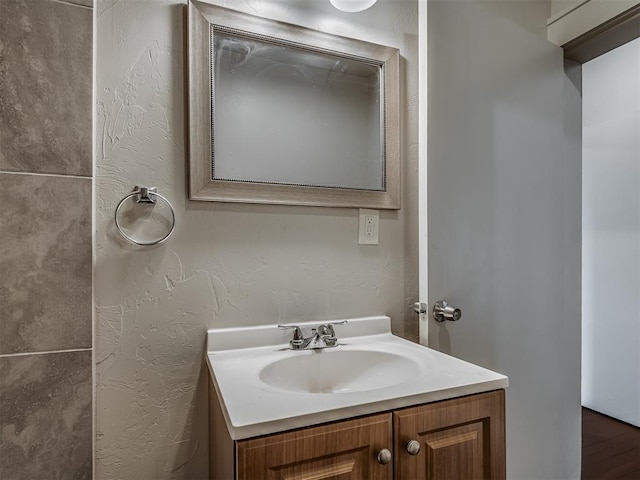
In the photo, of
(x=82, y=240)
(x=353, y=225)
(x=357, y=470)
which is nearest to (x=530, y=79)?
(x=353, y=225)

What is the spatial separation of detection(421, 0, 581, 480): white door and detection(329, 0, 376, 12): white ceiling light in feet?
0.67

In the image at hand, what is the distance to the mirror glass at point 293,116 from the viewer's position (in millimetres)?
1113

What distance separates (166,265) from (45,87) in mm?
513

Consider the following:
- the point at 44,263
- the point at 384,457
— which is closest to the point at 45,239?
the point at 44,263

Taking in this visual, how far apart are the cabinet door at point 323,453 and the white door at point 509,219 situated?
18.9 inches

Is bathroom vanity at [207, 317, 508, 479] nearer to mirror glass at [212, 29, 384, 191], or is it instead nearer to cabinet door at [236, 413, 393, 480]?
cabinet door at [236, 413, 393, 480]

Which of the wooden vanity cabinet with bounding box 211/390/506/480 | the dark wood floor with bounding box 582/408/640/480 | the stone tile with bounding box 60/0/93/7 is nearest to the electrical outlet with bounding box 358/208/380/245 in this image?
the wooden vanity cabinet with bounding box 211/390/506/480

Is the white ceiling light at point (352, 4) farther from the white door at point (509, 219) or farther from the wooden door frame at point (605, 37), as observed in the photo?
the wooden door frame at point (605, 37)

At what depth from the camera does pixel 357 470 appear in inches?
A: 28.7

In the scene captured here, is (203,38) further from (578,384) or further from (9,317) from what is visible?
(578,384)

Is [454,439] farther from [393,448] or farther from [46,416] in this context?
[46,416]

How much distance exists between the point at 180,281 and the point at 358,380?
588mm

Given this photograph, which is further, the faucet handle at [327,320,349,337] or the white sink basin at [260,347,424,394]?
the faucet handle at [327,320,349,337]

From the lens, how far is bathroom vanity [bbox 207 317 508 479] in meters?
0.68
